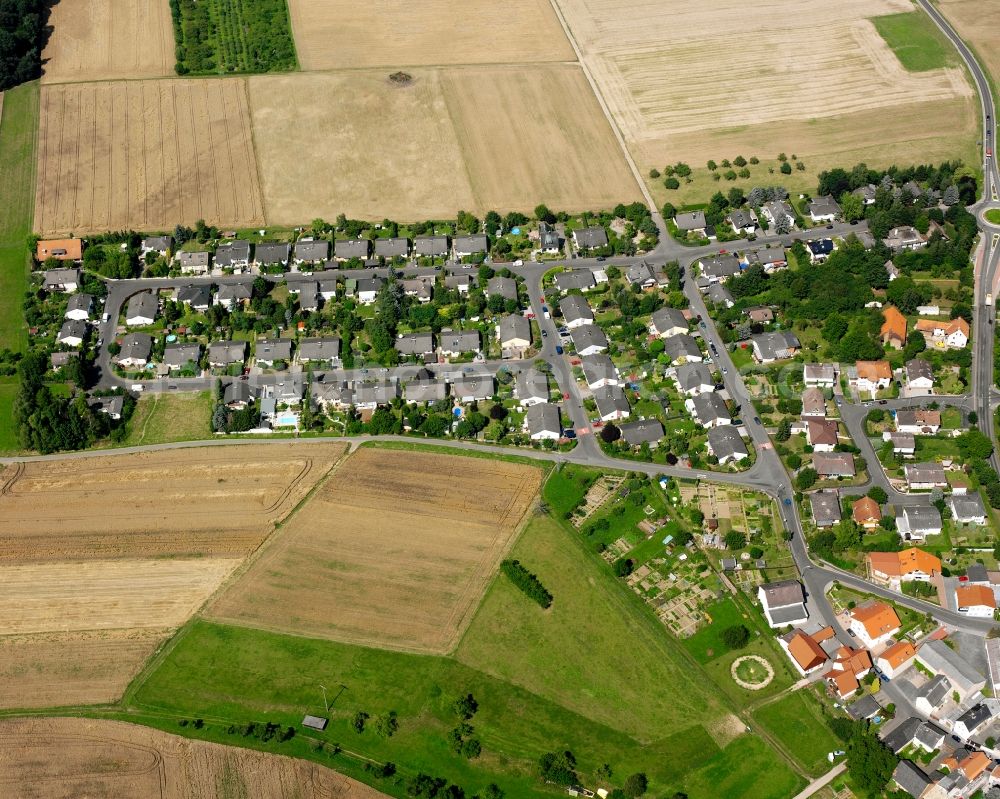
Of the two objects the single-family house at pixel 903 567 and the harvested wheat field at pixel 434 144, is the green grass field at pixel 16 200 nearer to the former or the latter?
the harvested wheat field at pixel 434 144

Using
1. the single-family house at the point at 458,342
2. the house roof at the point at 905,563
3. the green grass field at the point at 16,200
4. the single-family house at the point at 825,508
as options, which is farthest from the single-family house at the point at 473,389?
the green grass field at the point at 16,200

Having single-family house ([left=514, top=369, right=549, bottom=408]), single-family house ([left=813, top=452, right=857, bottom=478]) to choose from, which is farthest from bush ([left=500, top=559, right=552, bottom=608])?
single-family house ([left=813, top=452, right=857, bottom=478])

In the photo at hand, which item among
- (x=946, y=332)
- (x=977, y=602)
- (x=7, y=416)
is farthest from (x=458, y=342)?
(x=977, y=602)

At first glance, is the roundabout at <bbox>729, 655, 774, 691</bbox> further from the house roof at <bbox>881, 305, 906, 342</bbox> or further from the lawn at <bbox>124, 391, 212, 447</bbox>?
the lawn at <bbox>124, 391, 212, 447</bbox>

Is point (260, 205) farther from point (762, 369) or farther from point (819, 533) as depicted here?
point (819, 533)

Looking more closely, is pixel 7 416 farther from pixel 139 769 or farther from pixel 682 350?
pixel 682 350
